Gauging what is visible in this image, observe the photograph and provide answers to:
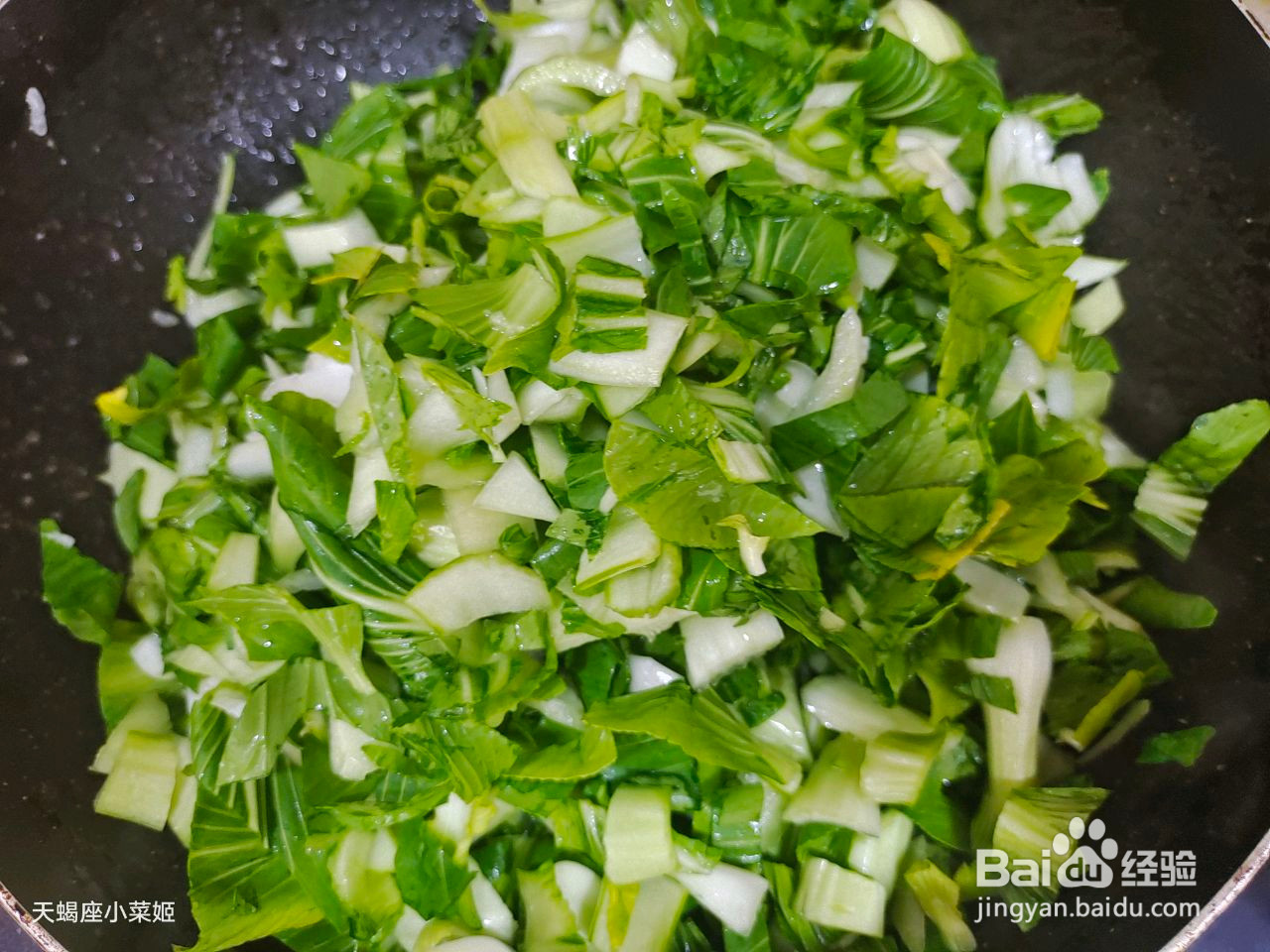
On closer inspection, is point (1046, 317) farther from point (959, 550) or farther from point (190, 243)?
point (190, 243)

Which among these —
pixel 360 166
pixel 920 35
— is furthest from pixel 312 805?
pixel 920 35

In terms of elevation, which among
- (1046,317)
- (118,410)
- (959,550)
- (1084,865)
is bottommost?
(1084,865)

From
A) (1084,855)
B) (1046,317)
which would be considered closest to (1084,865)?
(1084,855)

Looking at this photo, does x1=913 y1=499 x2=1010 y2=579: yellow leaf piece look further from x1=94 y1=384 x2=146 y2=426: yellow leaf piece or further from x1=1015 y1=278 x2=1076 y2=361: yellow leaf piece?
x1=94 y1=384 x2=146 y2=426: yellow leaf piece

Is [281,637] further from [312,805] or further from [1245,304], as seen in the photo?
[1245,304]

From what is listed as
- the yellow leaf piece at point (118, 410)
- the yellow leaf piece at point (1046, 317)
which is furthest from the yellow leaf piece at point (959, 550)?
the yellow leaf piece at point (118, 410)

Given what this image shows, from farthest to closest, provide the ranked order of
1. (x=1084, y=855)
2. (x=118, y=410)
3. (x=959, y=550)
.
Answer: (x=118, y=410), (x=1084, y=855), (x=959, y=550)

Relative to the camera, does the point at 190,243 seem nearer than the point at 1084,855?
No
